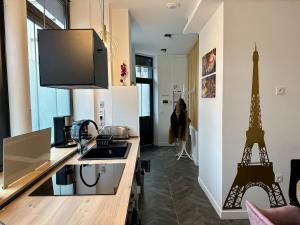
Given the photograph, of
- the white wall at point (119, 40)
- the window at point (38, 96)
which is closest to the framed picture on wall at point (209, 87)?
the white wall at point (119, 40)

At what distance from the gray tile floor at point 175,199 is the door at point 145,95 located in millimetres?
1827

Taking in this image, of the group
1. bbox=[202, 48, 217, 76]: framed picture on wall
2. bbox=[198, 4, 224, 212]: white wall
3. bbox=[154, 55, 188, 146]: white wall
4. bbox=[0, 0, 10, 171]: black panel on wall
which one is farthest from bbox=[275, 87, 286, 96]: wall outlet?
bbox=[154, 55, 188, 146]: white wall

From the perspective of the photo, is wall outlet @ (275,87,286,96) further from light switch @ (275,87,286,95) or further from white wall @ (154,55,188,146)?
white wall @ (154,55,188,146)

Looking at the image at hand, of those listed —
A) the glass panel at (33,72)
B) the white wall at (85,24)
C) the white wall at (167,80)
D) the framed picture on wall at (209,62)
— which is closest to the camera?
the glass panel at (33,72)

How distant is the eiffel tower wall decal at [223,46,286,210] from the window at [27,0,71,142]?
226 cm

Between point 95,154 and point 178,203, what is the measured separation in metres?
1.51

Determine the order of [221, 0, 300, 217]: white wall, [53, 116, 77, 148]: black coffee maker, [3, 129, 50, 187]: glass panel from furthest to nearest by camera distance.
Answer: [221, 0, 300, 217]: white wall
[53, 116, 77, 148]: black coffee maker
[3, 129, 50, 187]: glass panel

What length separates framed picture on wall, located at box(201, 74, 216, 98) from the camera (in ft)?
10.5

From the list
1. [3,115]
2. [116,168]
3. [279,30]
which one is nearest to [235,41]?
[279,30]

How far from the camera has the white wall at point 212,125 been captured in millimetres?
2941

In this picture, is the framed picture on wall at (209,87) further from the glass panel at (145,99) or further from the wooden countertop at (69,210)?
the glass panel at (145,99)

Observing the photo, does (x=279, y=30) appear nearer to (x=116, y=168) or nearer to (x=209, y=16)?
(x=209, y=16)

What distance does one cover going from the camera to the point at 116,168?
1.95 metres

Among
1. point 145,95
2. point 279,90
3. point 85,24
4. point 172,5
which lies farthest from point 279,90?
point 145,95
